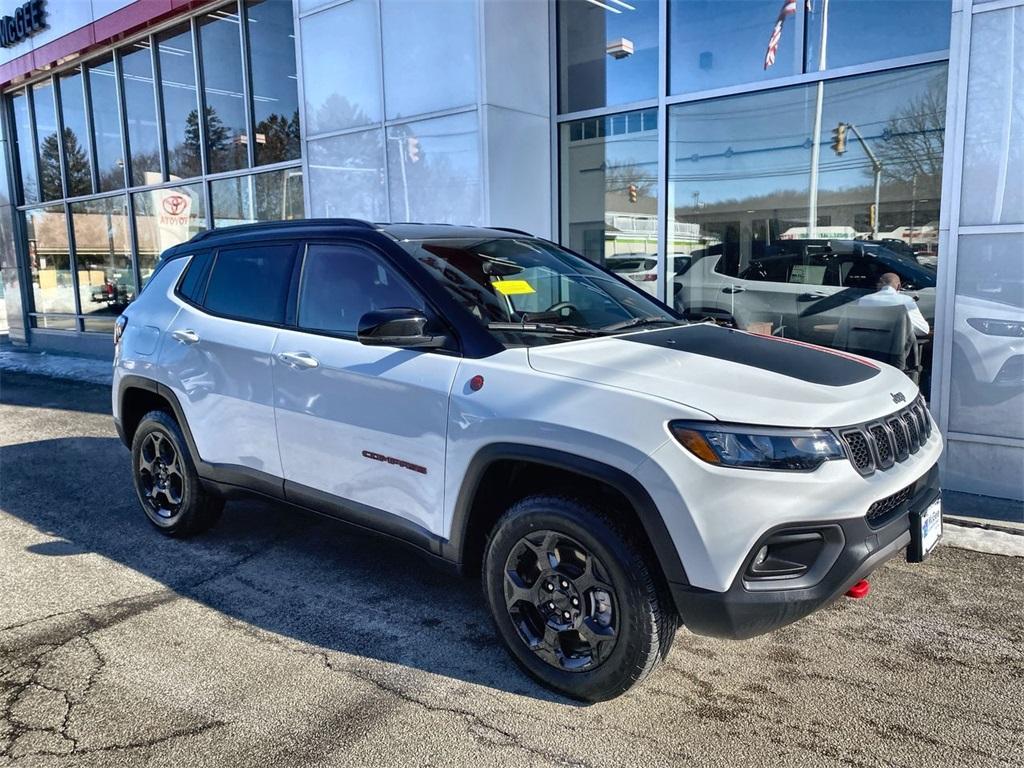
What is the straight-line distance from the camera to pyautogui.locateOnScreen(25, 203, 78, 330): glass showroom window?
15.7m

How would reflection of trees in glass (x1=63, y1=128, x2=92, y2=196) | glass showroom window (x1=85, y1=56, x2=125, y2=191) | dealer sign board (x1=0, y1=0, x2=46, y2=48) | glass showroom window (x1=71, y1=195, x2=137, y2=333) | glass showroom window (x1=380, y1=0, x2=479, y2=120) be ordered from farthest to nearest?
reflection of trees in glass (x1=63, y1=128, x2=92, y2=196) → glass showroom window (x1=71, y1=195, x2=137, y2=333) → dealer sign board (x1=0, y1=0, x2=46, y2=48) → glass showroom window (x1=85, y1=56, x2=125, y2=191) → glass showroom window (x1=380, y1=0, x2=479, y2=120)

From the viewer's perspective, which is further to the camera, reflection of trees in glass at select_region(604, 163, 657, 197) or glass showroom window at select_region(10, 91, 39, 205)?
glass showroom window at select_region(10, 91, 39, 205)

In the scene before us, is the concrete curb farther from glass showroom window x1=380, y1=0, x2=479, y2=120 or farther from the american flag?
the american flag

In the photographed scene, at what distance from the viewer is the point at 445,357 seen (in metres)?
3.21

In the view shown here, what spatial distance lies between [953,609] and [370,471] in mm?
2857

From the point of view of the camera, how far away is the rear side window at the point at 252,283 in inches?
159

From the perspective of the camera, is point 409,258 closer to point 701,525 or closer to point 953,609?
point 701,525

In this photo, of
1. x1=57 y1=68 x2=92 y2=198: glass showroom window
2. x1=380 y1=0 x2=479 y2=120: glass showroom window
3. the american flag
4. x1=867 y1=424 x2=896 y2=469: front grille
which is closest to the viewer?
x1=867 y1=424 x2=896 y2=469: front grille

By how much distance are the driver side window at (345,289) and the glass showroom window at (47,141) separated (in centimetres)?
1445

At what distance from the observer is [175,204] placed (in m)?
13.1

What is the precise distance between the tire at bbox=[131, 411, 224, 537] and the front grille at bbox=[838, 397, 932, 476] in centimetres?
348

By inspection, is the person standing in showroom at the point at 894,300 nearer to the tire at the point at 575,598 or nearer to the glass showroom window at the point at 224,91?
the tire at the point at 575,598

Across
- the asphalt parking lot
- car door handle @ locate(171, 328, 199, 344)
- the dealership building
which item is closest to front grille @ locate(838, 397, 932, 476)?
the asphalt parking lot

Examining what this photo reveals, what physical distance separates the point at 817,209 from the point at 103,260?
13172 millimetres
